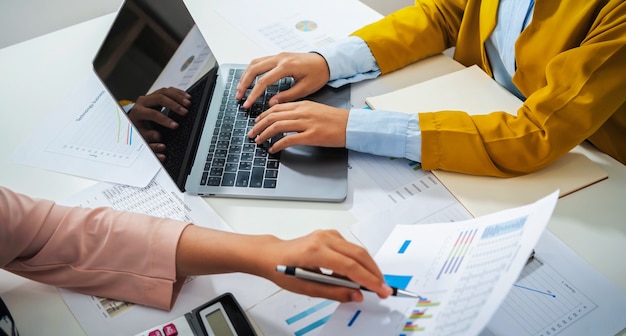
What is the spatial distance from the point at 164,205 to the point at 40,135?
37 cm

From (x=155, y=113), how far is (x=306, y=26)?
56 cm

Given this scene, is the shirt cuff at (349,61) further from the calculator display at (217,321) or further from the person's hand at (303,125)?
the calculator display at (217,321)

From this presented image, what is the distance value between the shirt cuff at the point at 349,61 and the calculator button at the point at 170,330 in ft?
1.92

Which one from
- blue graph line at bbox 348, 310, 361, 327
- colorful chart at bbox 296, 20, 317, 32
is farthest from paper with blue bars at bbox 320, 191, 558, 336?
colorful chart at bbox 296, 20, 317, 32

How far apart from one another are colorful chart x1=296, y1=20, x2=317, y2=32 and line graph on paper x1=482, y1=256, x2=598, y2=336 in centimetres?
78

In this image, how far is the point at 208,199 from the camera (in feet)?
2.67

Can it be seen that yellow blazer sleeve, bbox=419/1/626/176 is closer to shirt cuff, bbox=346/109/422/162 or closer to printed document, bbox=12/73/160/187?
shirt cuff, bbox=346/109/422/162

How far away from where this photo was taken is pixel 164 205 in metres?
0.81

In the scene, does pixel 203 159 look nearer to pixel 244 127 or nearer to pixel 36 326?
pixel 244 127

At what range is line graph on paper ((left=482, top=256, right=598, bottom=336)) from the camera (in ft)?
2.04

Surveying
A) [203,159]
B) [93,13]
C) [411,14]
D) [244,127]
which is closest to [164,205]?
[203,159]

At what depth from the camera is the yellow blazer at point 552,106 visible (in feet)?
2.43

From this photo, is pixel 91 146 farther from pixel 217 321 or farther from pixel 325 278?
pixel 325 278

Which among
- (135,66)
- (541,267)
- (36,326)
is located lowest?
(36,326)
